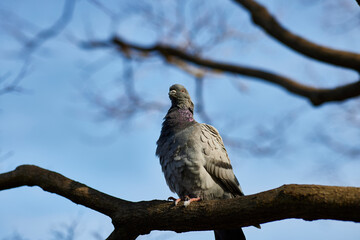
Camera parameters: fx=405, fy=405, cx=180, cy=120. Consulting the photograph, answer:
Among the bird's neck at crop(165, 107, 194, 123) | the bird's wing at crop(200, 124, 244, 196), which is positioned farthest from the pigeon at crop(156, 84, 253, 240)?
the bird's neck at crop(165, 107, 194, 123)

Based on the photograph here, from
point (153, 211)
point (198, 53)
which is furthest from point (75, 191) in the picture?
point (198, 53)

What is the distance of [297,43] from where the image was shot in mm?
6016

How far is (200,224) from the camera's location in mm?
4027

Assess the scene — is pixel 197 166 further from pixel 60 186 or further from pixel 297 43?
pixel 297 43

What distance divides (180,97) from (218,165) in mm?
1440

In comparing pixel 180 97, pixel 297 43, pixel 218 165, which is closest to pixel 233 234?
pixel 218 165

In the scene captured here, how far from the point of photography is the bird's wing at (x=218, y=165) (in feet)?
17.5

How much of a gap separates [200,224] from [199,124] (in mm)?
2004

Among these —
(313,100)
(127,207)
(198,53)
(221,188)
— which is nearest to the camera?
(127,207)

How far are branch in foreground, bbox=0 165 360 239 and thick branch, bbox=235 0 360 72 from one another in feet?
9.24

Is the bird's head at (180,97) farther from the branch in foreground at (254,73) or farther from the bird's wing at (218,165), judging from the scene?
the branch in foreground at (254,73)

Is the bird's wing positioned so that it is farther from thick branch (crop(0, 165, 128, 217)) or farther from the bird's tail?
thick branch (crop(0, 165, 128, 217))

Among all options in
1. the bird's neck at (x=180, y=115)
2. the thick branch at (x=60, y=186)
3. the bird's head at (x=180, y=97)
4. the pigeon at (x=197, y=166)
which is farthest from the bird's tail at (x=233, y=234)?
the bird's head at (x=180, y=97)

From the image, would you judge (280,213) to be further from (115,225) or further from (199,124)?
(199,124)
